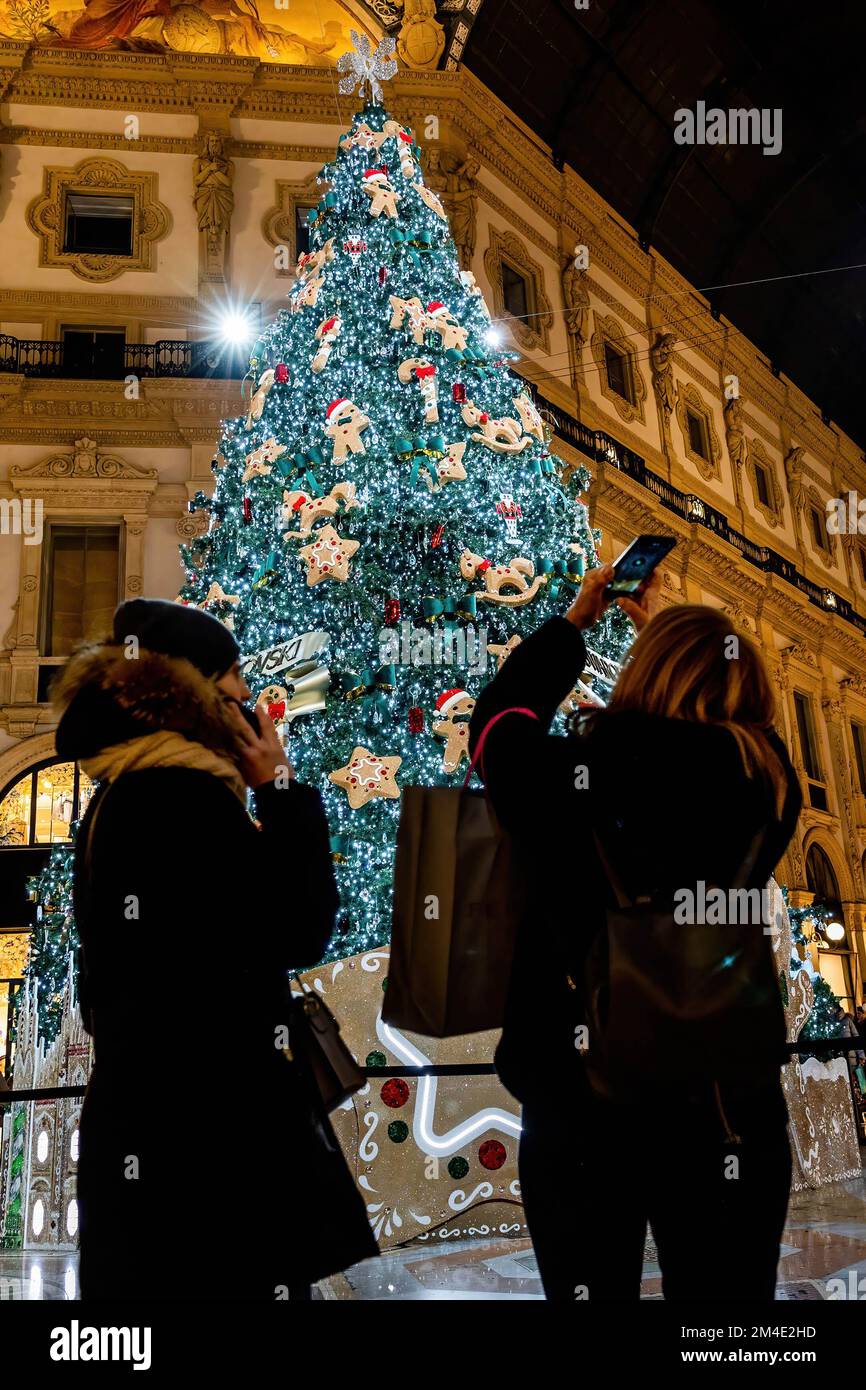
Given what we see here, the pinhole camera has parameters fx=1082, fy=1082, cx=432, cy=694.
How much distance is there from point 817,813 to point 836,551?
9123 mm

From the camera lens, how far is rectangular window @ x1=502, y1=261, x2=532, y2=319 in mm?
19047

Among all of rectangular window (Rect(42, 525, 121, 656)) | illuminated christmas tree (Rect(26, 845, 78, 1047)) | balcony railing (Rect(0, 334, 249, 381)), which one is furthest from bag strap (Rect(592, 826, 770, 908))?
balcony railing (Rect(0, 334, 249, 381))

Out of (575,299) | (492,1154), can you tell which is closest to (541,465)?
(492,1154)

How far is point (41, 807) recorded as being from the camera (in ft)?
48.3

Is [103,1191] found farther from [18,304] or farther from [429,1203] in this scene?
[18,304]

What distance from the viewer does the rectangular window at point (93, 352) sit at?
15.7 metres

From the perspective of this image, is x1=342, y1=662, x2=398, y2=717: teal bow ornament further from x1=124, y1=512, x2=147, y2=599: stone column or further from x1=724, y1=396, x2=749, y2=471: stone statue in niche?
x1=724, y1=396, x2=749, y2=471: stone statue in niche

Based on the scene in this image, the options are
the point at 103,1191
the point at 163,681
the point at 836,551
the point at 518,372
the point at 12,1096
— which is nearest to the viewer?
the point at 103,1191

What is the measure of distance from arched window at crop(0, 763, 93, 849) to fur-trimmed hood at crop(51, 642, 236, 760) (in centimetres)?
1334

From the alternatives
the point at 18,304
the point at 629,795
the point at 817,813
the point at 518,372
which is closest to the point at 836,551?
the point at 817,813

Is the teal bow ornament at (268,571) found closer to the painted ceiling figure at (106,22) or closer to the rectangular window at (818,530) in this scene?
the painted ceiling figure at (106,22)

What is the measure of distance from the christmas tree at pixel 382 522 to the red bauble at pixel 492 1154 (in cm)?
99

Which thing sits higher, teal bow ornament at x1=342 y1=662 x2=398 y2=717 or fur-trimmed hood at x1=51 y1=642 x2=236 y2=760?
teal bow ornament at x1=342 y1=662 x2=398 y2=717
